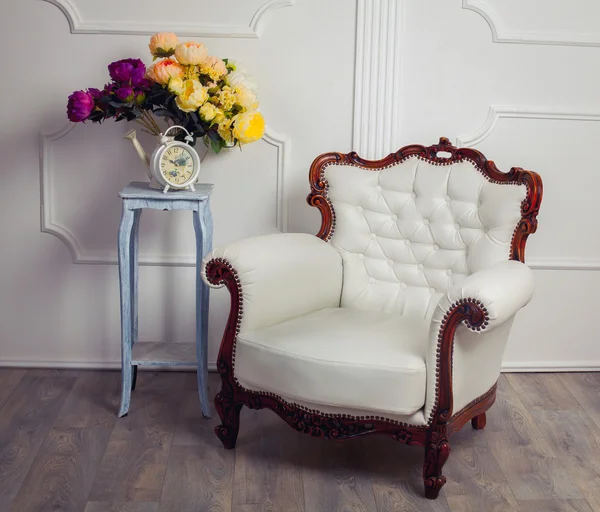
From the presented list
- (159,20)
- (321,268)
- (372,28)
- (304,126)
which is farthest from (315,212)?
(159,20)

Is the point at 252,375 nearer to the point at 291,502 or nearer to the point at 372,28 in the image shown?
the point at 291,502

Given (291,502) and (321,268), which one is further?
(321,268)

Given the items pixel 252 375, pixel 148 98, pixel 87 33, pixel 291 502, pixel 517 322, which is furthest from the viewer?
pixel 517 322

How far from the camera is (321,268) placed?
268 centimetres

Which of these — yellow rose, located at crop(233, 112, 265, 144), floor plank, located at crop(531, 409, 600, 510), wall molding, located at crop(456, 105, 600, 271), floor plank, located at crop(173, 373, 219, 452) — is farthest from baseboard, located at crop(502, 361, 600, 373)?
yellow rose, located at crop(233, 112, 265, 144)

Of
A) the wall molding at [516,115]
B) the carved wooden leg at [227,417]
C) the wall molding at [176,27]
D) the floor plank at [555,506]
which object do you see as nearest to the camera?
the floor plank at [555,506]

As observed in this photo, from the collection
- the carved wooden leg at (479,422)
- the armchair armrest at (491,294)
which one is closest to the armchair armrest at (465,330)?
the armchair armrest at (491,294)

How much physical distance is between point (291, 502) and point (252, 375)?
0.38 meters

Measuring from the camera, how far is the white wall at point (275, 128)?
9.84 ft

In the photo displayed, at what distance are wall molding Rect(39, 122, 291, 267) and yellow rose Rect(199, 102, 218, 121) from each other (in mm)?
470

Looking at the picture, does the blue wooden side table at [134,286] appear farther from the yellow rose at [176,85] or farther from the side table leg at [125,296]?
the yellow rose at [176,85]

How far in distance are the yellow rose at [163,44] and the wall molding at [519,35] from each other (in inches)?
42.9

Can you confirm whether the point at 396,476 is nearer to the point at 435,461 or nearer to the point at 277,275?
the point at 435,461

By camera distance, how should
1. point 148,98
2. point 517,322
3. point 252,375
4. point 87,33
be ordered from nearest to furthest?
point 252,375
point 148,98
point 87,33
point 517,322
